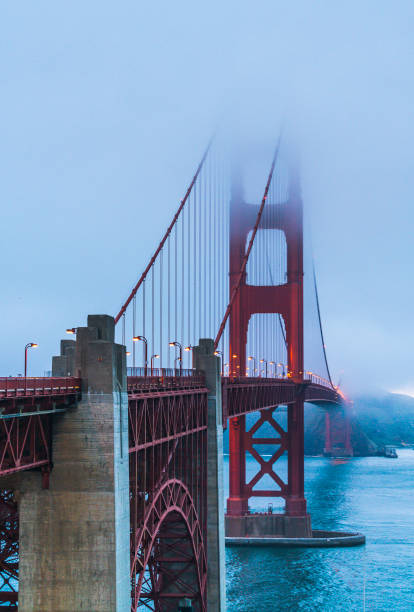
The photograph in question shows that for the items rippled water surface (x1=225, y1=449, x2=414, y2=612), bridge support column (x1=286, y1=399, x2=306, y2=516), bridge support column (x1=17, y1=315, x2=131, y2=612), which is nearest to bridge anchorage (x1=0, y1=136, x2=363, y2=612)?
bridge support column (x1=17, y1=315, x2=131, y2=612)

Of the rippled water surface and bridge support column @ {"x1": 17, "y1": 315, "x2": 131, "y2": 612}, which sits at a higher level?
bridge support column @ {"x1": 17, "y1": 315, "x2": 131, "y2": 612}

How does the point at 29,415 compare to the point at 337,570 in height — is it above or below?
above

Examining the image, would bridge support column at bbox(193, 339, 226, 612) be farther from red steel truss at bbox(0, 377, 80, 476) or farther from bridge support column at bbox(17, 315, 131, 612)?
red steel truss at bbox(0, 377, 80, 476)

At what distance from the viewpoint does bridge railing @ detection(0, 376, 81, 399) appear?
1662 cm

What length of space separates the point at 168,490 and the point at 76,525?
8734mm

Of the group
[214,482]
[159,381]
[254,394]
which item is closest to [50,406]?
[159,381]

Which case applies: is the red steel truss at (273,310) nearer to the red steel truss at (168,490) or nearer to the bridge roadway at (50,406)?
the bridge roadway at (50,406)

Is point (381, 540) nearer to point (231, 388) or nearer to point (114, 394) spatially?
point (231, 388)

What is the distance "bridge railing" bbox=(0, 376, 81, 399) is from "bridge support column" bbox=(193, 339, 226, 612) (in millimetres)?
15534

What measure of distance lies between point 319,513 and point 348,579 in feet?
92.2

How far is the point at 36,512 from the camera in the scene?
20.2 metres

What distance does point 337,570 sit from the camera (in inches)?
2037

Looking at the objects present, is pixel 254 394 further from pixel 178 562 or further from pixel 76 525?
pixel 76 525

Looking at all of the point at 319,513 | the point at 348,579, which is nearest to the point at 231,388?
the point at 348,579
